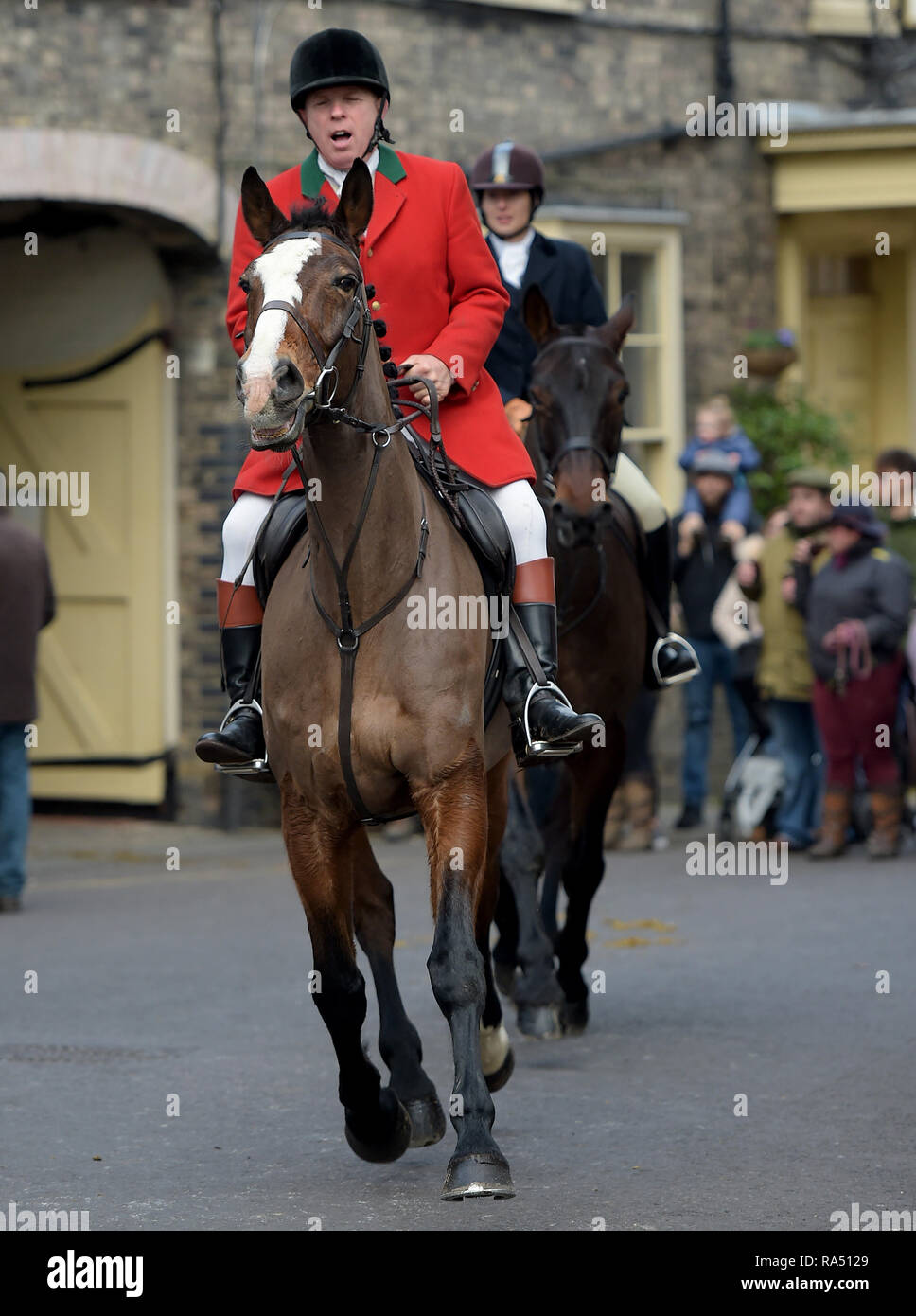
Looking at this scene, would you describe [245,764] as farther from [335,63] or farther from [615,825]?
[615,825]

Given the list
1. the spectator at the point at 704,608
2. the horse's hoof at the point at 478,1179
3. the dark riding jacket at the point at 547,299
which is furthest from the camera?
the spectator at the point at 704,608

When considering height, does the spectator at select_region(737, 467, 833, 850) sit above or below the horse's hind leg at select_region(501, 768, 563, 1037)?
above

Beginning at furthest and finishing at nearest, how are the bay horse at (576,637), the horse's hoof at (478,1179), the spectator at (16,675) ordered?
the spectator at (16,675) < the bay horse at (576,637) < the horse's hoof at (478,1179)

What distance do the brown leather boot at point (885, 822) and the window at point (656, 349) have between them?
4098mm

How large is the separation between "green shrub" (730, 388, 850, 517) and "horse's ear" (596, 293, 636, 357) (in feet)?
28.1

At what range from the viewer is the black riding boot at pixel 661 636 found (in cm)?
898

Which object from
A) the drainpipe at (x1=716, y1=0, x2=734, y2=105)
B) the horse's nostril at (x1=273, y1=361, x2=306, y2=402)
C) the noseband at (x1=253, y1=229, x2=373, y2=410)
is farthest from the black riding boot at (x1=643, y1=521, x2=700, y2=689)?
the drainpipe at (x1=716, y1=0, x2=734, y2=105)

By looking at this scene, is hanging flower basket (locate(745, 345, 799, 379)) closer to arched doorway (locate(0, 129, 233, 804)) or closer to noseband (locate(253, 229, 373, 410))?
arched doorway (locate(0, 129, 233, 804))

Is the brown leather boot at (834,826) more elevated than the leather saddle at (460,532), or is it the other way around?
the leather saddle at (460,532)

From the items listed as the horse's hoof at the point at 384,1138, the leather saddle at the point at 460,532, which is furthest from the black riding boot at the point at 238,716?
the horse's hoof at the point at 384,1138

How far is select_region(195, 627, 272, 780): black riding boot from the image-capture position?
247 inches

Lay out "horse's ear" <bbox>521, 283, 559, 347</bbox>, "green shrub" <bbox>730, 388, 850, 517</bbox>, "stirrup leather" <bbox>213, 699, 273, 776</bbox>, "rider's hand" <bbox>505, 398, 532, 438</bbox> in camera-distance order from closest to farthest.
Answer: "stirrup leather" <bbox>213, 699, 273, 776</bbox> → "horse's ear" <bbox>521, 283, 559, 347</bbox> → "rider's hand" <bbox>505, 398, 532, 438</bbox> → "green shrub" <bbox>730, 388, 850, 517</bbox>

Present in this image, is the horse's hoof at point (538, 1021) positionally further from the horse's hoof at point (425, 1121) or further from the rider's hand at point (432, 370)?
the rider's hand at point (432, 370)
